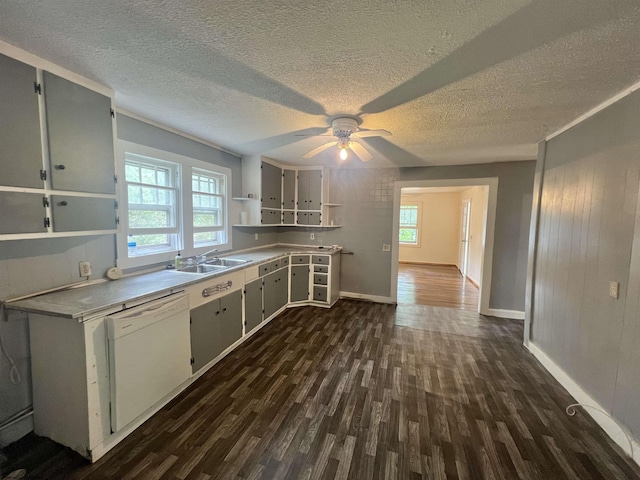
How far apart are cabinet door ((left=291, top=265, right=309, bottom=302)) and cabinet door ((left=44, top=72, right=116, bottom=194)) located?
2.76 meters

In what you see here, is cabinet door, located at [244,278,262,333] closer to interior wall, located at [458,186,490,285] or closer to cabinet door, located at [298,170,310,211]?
cabinet door, located at [298,170,310,211]

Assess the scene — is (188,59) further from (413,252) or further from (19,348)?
(413,252)

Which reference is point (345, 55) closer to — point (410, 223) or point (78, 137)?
point (78, 137)

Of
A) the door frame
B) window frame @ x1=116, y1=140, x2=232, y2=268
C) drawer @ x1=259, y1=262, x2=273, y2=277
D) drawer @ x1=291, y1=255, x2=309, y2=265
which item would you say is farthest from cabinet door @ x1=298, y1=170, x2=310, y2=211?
the door frame

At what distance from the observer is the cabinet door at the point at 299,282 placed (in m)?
4.38

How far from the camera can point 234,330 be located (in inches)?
116

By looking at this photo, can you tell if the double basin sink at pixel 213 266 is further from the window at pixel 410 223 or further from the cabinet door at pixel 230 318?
the window at pixel 410 223

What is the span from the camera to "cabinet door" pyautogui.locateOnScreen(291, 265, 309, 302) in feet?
14.4

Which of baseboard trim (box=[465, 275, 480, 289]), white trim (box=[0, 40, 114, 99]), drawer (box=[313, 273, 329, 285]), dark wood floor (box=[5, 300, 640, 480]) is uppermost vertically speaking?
white trim (box=[0, 40, 114, 99])

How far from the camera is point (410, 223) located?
29.3 ft

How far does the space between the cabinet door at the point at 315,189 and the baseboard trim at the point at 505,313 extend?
126 inches

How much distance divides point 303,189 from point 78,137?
320 centimetres

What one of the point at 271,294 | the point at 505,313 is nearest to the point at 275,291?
the point at 271,294

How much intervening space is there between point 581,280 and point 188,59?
335 centimetres
